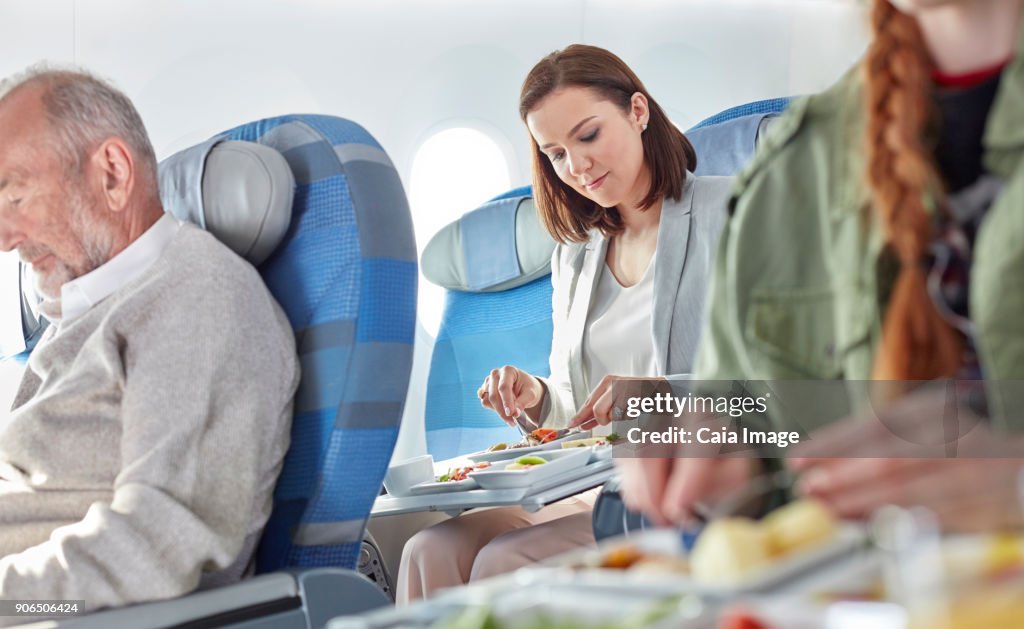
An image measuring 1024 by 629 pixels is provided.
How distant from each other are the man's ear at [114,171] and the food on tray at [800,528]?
1204mm

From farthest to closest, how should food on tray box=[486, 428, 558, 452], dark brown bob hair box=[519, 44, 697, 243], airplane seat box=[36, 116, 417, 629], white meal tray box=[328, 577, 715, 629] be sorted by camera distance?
dark brown bob hair box=[519, 44, 697, 243] → food on tray box=[486, 428, 558, 452] → airplane seat box=[36, 116, 417, 629] → white meal tray box=[328, 577, 715, 629]

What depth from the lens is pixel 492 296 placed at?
111 inches

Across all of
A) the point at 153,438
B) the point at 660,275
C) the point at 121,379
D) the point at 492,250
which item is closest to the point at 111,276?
the point at 121,379

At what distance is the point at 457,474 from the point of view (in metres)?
1.77

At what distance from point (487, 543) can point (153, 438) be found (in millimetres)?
768

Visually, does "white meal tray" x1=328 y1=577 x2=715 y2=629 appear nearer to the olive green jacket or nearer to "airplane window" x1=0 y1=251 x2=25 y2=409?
the olive green jacket

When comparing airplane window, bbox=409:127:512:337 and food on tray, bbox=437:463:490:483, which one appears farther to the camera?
airplane window, bbox=409:127:512:337

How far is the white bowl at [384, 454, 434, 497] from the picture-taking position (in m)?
1.74

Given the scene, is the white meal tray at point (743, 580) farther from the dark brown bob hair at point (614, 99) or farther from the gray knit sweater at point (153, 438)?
the dark brown bob hair at point (614, 99)

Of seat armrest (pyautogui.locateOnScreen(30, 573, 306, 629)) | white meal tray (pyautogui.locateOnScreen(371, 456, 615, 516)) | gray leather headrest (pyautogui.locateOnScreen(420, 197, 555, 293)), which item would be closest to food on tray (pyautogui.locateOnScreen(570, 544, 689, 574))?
seat armrest (pyautogui.locateOnScreen(30, 573, 306, 629))

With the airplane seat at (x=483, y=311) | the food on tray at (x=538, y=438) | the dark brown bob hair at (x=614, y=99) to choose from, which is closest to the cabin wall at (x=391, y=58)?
the airplane seat at (x=483, y=311)

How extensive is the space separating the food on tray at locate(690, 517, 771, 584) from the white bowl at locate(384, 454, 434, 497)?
121cm

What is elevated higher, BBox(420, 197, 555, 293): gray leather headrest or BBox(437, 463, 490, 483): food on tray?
BBox(420, 197, 555, 293): gray leather headrest

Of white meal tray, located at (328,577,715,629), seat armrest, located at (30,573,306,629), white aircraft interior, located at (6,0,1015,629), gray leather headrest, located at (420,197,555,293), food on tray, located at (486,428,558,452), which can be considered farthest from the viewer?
white aircraft interior, located at (6,0,1015,629)
